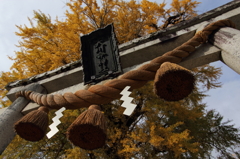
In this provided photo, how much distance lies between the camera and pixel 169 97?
125 cm

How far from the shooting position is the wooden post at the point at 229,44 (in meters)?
1.45

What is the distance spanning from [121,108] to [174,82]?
3.62 m

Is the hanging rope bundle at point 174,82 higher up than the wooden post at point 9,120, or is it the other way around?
the hanging rope bundle at point 174,82

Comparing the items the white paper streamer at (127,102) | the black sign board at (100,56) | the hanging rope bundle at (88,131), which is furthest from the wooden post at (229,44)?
the hanging rope bundle at (88,131)

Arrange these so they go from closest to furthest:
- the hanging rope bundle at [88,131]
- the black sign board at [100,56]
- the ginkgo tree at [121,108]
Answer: the hanging rope bundle at [88,131], the black sign board at [100,56], the ginkgo tree at [121,108]

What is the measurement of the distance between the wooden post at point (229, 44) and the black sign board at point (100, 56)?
1.23m

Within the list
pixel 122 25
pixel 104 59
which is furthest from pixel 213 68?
pixel 104 59

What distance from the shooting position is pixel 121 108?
15.4 ft

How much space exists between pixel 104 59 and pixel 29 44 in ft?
18.6

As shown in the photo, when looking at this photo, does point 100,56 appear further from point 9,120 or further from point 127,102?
point 9,120

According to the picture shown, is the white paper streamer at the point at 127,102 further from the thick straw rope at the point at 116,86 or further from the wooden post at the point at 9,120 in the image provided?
the wooden post at the point at 9,120

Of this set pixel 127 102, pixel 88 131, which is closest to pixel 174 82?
pixel 127 102

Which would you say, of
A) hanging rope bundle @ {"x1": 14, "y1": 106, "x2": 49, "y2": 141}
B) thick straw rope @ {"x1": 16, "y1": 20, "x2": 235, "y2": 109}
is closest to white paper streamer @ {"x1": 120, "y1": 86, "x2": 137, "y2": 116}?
thick straw rope @ {"x1": 16, "y1": 20, "x2": 235, "y2": 109}

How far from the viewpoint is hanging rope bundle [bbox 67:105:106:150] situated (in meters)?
1.13
